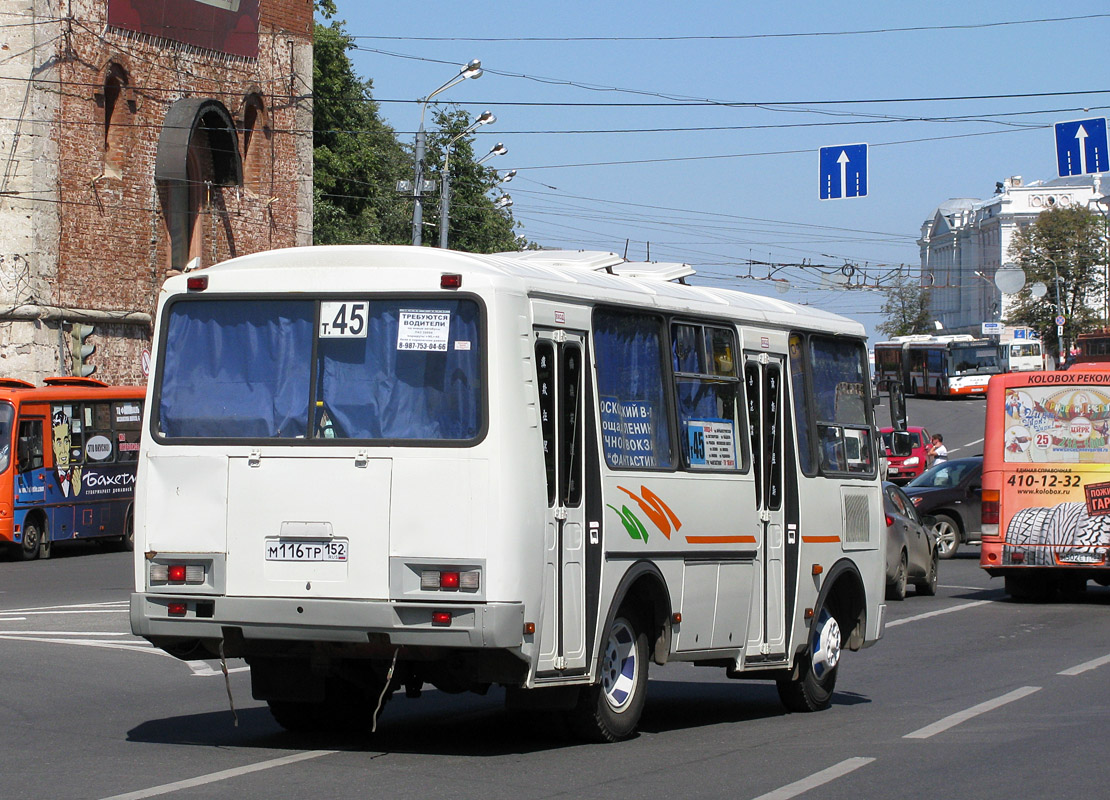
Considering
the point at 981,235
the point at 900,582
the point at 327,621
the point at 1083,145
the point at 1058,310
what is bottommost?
the point at 900,582

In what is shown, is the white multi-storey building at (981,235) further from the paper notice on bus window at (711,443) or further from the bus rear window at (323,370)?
the bus rear window at (323,370)

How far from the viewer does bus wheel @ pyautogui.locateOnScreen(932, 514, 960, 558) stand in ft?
89.4

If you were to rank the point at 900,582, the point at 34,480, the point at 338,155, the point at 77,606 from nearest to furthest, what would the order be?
the point at 77,606 < the point at 900,582 < the point at 34,480 < the point at 338,155

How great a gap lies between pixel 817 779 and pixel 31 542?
A: 21158mm

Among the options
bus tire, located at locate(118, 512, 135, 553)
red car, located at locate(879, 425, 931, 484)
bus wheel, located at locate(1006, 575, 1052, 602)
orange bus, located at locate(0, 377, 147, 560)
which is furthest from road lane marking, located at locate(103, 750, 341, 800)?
red car, located at locate(879, 425, 931, 484)

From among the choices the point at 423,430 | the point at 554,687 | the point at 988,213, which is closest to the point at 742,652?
the point at 554,687

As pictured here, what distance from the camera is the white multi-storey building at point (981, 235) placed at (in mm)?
143500

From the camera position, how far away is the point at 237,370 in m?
8.56

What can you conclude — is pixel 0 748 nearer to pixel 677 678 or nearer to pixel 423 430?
pixel 423 430

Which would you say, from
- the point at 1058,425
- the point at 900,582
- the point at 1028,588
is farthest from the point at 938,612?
the point at 1058,425

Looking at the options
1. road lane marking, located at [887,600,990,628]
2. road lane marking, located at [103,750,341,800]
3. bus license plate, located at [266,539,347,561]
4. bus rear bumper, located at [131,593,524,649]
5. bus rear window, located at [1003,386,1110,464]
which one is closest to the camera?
road lane marking, located at [103,750,341,800]

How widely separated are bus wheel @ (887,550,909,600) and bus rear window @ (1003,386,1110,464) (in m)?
1.85

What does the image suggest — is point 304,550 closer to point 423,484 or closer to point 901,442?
point 423,484

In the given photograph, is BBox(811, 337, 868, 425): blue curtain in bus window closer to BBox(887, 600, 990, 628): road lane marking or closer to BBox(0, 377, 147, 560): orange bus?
BBox(887, 600, 990, 628): road lane marking
